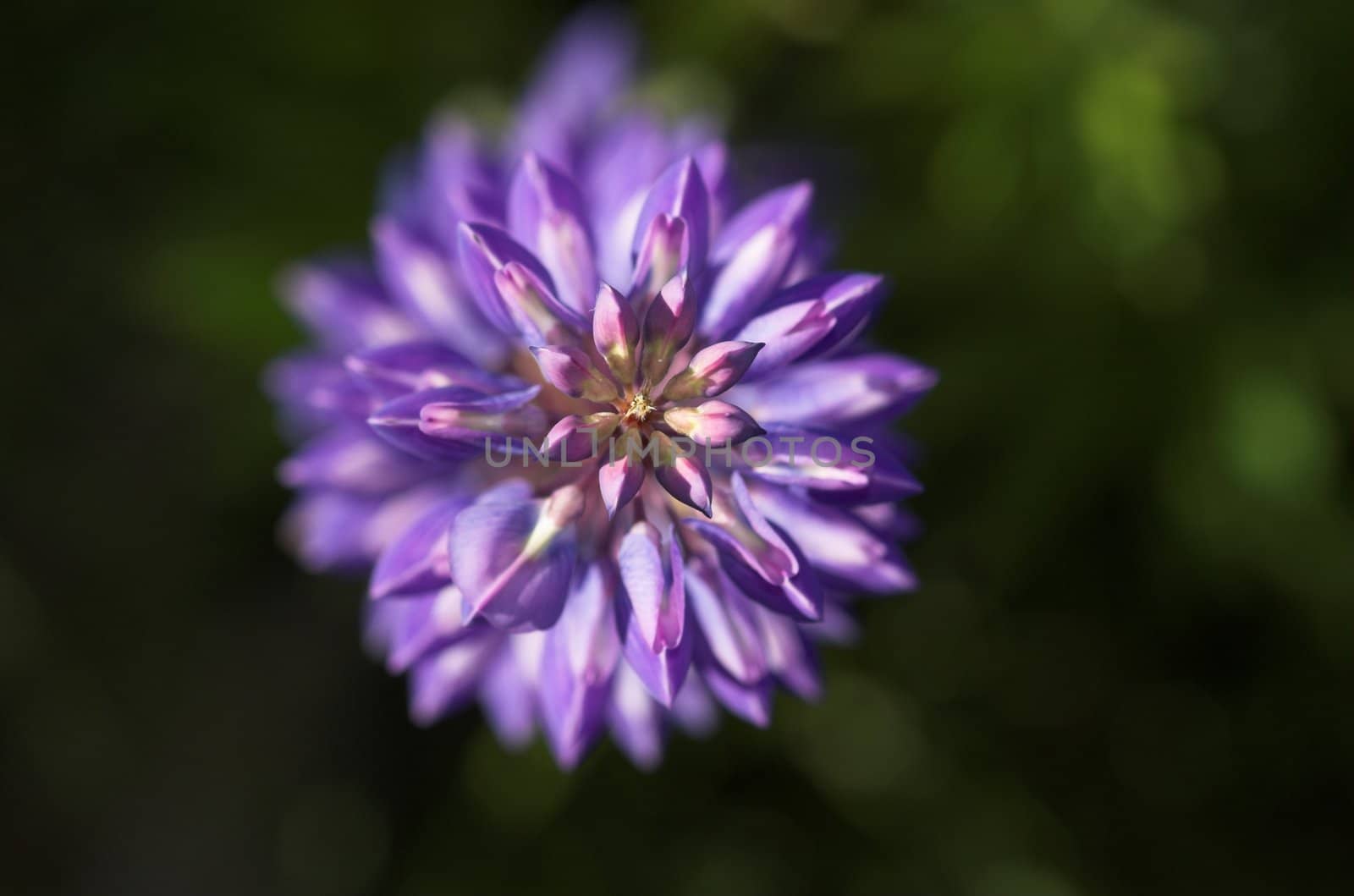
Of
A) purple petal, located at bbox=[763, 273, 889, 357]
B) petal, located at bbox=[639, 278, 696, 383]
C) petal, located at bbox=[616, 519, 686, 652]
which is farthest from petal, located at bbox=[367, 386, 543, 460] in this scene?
purple petal, located at bbox=[763, 273, 889, 357]

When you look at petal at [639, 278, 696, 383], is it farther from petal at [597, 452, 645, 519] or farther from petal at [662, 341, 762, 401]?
petal at [597, 452, 645, 519]

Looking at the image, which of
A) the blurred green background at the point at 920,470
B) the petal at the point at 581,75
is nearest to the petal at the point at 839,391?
the petal at the point at 581,75

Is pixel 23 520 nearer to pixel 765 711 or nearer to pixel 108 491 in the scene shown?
pixel 108 491

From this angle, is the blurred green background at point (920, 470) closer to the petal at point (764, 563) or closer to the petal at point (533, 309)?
the petal at point (533, 309)

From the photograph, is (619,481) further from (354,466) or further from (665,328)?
(354,466)

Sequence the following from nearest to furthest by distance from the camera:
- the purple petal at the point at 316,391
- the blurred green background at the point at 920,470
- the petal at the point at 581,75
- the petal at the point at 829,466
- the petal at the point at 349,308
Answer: the petal at the point at 829,466
the purple petal at the point at 316,391
the petal at the point at 349,308
the petal at the point at 581,75
the blurred green background at the point at 920,470

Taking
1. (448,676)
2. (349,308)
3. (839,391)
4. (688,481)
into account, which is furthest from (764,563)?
(349,308)

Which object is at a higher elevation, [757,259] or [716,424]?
[757,259]
